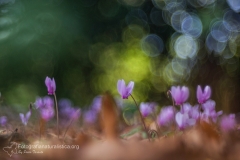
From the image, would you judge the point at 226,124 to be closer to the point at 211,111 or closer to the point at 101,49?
the point at 211,111

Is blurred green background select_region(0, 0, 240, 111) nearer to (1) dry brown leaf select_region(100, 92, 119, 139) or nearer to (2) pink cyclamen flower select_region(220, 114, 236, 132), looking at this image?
(2) pink cyclamen flower select_region(220, 114, 236, 132)

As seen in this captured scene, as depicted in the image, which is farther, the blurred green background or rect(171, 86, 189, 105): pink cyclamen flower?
the blurred green background

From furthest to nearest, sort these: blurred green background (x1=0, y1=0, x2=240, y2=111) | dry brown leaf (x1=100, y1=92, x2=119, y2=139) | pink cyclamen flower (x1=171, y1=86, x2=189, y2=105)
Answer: blurred green background (x1=0, y1=0, x2=240, y2=111)
pink cyclamen flower (x1=171, y1=86, x2=189, y2=105)
dry brown leaf (x1=100, y1=92, x2=119, y2=139)

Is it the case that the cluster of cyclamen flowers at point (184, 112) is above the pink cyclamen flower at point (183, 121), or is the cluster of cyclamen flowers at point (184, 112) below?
above

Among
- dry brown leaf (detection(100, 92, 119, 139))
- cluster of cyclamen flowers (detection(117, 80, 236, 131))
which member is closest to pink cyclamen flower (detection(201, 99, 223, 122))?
cluster of cyclamen flowers (detection(117, 80, 236, 131))

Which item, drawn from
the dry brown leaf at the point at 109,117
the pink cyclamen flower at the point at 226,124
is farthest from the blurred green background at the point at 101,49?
the dry brown leaf at the point at 109,117

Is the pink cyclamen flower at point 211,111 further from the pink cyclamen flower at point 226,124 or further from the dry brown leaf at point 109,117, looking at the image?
the dry brown leaf at point 109,117

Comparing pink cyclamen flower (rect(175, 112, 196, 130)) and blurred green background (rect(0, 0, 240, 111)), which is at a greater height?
blurred green background (rect(0, 0, 240, 111))

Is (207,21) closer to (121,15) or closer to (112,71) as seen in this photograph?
(121,15)
